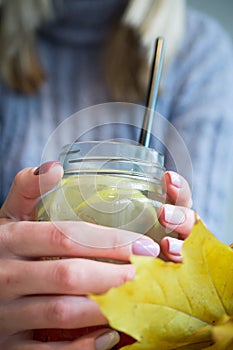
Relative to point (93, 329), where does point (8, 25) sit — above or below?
above

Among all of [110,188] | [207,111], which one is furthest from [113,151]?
[207,111]

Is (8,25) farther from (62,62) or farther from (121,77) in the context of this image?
(121,77)

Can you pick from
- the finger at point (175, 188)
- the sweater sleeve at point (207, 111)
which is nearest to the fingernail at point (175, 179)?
the finger at point (175, 188)

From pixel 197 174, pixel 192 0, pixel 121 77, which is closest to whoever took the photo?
pixel 197 174

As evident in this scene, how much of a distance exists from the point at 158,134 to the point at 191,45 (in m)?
0.69

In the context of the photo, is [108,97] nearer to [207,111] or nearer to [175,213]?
[207,111]

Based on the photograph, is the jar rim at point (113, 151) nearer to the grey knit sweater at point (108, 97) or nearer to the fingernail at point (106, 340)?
the fingernail at point (106, 340)

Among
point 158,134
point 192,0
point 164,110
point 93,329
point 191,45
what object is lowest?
point 93,329

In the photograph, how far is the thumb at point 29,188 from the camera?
0.25 m

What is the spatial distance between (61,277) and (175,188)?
0.25 feet

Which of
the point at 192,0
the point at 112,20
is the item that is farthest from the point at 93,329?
the point at 192,0

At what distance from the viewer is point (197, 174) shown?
0.81 metres

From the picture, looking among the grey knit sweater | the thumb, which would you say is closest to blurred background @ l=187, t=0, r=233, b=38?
the grey knit sweater

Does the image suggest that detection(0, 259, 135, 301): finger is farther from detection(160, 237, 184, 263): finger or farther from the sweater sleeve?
the sweater sleeve
